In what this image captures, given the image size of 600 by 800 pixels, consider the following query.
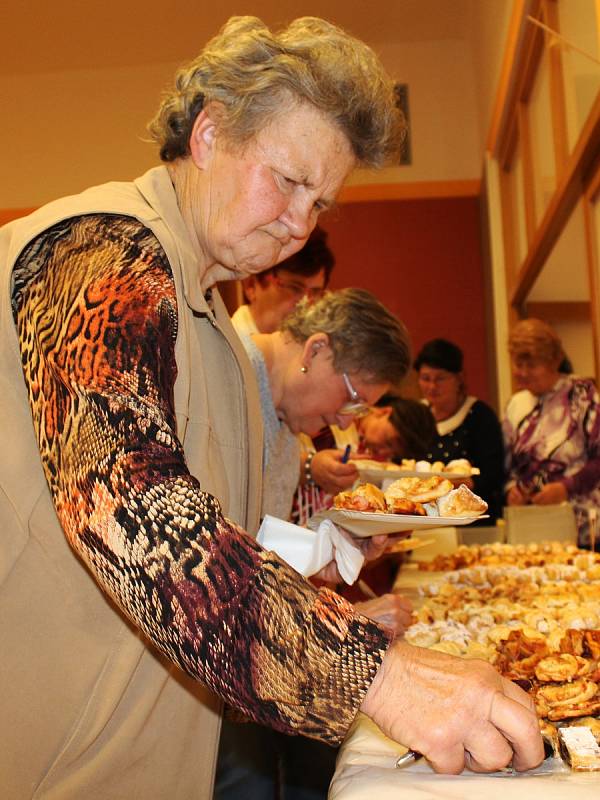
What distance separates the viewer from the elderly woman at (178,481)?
761mm

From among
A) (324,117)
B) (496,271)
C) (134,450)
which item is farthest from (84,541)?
(496,271)

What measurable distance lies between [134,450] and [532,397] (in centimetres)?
353

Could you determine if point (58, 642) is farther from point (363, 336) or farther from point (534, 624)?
point (363, 336)

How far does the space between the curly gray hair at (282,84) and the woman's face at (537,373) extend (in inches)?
111

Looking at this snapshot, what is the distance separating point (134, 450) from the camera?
0.77m

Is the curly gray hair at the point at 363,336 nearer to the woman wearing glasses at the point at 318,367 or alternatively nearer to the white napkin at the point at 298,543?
the woman wearing glasses at the point at 318,367

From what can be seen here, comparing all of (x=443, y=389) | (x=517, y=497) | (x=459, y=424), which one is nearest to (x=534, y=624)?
(x=517, y=497)

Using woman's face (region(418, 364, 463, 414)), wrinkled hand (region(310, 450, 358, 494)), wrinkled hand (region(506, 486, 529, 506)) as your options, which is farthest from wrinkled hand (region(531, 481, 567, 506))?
woman's face (region(418, 364, 463, 414))

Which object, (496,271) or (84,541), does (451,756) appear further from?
(496,271)

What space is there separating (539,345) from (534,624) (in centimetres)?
258

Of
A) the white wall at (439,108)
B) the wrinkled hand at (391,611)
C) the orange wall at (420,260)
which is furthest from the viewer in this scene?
the white wall at (439,108)

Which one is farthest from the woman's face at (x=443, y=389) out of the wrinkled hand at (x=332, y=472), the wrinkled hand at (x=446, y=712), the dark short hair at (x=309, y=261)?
the wrinkled hand at (x=446, y=712)

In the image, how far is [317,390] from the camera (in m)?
2.29

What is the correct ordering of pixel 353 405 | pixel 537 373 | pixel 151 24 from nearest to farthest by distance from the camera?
pixel 353 405
pixel 537 373
pixel 151 24
